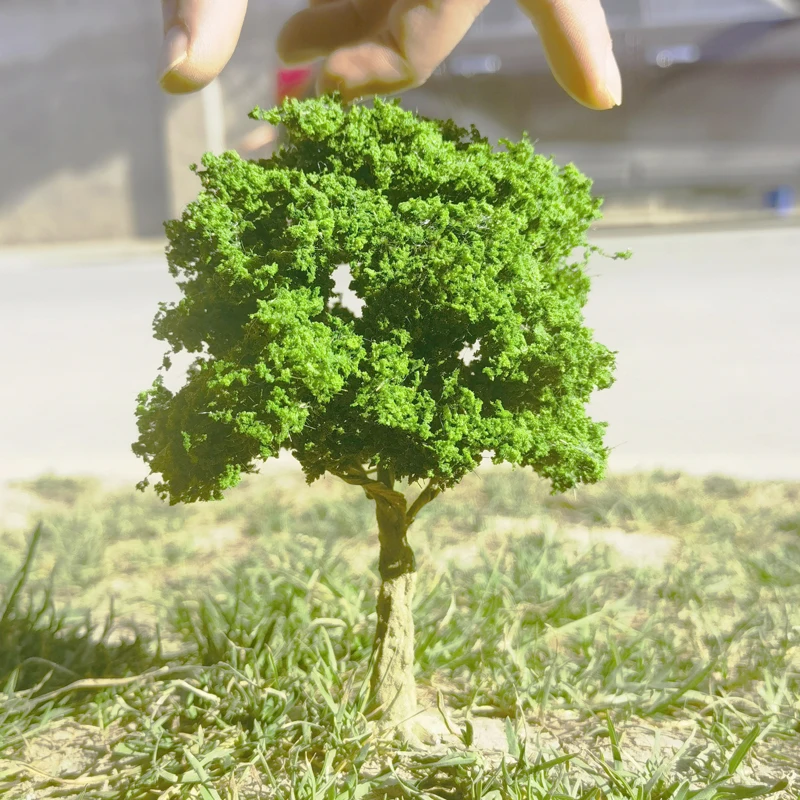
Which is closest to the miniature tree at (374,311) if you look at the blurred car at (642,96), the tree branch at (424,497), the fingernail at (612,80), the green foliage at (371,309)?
the green foliage at (371,309)

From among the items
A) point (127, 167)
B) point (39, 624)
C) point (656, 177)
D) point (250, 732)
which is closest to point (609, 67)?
point (250, 732)

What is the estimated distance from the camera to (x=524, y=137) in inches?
103

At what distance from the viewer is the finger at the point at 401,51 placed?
8.88ft

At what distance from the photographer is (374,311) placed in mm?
2543

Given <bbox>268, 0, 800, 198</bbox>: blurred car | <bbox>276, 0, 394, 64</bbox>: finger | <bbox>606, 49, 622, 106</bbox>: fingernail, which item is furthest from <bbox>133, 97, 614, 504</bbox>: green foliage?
<bbox>268, 0, 800, 198</bbox>: blurred car

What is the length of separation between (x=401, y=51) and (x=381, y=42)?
0.28ft

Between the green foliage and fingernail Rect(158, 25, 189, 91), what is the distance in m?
0.29

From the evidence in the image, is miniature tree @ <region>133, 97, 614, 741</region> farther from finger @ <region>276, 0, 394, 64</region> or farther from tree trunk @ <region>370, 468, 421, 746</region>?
finger @ <region>276, 0, 394, 64</region>

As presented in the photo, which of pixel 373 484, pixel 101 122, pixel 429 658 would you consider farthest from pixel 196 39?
pixel 101 122

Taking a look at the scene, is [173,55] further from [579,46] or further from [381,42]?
[579,46]

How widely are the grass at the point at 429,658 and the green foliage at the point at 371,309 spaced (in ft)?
3.40

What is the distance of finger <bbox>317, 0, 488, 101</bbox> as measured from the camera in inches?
107

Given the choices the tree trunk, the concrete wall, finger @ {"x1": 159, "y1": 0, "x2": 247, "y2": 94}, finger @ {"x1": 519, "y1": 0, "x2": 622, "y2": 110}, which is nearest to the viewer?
finger @ {"x1": 159, "y1": 0, "x2": 247, "y2": 94}

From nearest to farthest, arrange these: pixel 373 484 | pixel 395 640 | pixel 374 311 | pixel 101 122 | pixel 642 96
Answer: pixel 374 311
pixel 373 484
pixel 395 640
pixel 642 96
pixel 101 122
